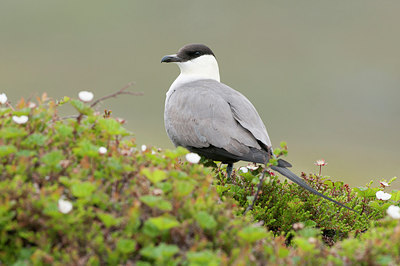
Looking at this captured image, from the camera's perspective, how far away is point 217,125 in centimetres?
559

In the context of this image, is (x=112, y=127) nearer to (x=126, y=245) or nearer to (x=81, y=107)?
(x=81, y=107)

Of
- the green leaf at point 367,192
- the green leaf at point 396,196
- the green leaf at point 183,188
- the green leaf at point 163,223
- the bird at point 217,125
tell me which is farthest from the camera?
the bird at point 217,125

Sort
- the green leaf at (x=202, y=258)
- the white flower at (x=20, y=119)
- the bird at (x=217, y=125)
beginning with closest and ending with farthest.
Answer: the green leaf at (x=202, y=258) < the white flower at (x=20, y=119) < the bird at (x=217, y=125)

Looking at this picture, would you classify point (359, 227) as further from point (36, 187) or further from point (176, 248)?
point (36, 187)

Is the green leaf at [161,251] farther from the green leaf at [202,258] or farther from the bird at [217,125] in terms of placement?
the bird at [217,125]

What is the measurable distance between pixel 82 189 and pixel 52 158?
0.36 m

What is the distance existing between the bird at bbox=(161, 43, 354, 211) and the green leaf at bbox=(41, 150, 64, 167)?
8.74 ft

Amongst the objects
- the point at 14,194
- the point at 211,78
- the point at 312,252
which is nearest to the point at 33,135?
the point at 14,194

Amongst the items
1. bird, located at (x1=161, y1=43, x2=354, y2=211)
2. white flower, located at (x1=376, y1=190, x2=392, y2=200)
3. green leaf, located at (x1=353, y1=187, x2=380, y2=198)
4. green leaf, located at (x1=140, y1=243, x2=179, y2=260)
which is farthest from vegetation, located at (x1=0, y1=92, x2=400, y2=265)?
green leaf, located at (x1=353, y1=187, x2=380, y2=198)

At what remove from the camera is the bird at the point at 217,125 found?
5.37 meters

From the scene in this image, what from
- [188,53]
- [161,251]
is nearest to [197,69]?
[188,53]

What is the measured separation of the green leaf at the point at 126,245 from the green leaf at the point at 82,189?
0.34 meters

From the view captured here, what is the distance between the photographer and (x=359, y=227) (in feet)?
16.2

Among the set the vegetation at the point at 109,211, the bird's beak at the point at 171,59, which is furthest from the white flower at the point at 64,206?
the bird's beak at the point at 171,59
